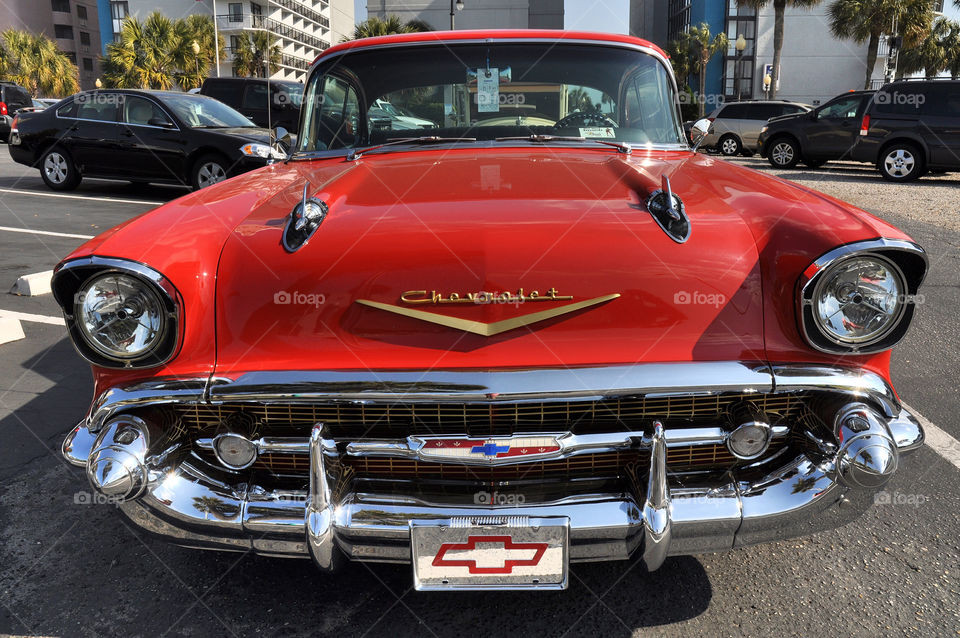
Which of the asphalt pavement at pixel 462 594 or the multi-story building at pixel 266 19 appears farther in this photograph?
the multi-story building at pixel 266 19

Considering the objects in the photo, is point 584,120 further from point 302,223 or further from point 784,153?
point 784,153

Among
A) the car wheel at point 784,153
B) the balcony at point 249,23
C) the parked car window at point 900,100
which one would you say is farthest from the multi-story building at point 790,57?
the parked car window at point 900,100

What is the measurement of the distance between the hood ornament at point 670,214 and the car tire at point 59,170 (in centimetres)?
1034

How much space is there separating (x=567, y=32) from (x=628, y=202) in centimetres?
142

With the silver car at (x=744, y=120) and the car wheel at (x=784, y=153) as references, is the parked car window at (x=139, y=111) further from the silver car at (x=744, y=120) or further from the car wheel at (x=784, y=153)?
the silver car at (x=744, y=120)

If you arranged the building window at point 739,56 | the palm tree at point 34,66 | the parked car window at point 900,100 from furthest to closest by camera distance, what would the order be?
1. the building window at point 739,56
2. the palm tree at point 34,66
3. the parked car window at point 900,100

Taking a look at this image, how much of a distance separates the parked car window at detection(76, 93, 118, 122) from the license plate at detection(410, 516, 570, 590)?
32.1ft

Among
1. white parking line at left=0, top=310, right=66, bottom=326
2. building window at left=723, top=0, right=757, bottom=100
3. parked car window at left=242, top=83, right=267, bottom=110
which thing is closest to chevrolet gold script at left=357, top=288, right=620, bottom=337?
white parking line at left=0, top=310, right=66, bottom=326

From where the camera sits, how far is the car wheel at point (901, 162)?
1241cm

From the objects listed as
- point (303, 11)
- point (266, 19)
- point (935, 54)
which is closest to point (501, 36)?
point (935, 54)

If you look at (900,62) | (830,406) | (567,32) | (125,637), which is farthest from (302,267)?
(900,62)

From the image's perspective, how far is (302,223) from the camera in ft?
6.39

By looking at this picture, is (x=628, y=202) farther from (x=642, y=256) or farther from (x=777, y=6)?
(x=777, y=6)

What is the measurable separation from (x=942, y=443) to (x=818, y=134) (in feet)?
41.5
